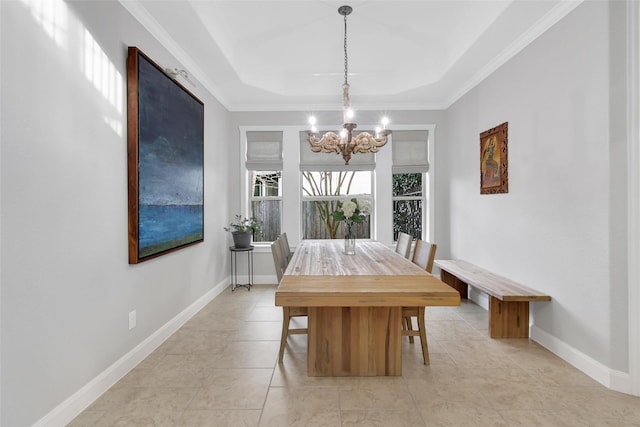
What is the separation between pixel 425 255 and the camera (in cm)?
278

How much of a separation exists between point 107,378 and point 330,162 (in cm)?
373

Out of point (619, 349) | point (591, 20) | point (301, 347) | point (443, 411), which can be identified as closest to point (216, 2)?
point (591, 20)

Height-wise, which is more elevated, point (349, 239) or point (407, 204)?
point (407, 204)

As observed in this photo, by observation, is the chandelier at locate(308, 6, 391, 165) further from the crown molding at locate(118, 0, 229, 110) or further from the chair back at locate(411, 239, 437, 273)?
the crown molding at locate(118, 0, 229, 110)

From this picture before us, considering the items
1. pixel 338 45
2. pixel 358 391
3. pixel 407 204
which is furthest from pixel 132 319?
pixel 407 204

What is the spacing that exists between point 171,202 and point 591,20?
3.53m

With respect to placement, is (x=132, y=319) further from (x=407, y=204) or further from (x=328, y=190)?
(x=407, y=204)

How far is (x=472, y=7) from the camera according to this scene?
293cm

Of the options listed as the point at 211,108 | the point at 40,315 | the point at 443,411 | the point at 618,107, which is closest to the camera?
the point at 40,315

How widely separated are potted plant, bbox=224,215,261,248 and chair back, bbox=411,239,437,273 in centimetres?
247

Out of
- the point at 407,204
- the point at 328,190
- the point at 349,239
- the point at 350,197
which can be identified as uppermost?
the point at 328,190

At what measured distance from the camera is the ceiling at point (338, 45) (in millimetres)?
2773

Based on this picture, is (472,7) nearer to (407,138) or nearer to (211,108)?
(407,138)

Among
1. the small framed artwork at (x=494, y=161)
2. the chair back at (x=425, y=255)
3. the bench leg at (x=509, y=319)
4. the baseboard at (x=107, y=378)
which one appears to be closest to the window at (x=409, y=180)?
the small framed artwork at (x=494, y=161)
